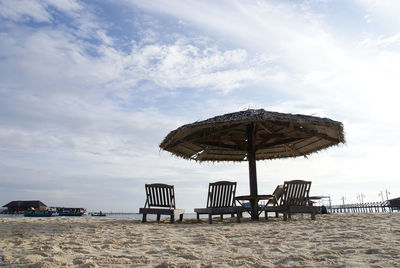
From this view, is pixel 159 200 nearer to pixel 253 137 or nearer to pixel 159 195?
pixel 159 195

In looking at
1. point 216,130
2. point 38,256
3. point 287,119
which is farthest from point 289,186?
point 38,256

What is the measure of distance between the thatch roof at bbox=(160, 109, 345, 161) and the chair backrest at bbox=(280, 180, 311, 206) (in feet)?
4.38

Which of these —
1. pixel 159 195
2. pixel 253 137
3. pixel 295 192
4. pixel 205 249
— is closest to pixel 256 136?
pixel 253 137

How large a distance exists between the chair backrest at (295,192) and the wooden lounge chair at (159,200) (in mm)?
2237

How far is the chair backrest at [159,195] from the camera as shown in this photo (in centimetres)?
629

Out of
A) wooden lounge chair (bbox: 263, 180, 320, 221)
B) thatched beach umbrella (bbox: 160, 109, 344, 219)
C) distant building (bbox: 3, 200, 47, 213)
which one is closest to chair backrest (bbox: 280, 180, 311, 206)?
wooden lounge chair (bbox: 263, 180, 320, 221)

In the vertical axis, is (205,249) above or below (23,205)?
below

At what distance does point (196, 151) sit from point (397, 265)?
7.64 metres

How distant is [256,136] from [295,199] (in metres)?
2.77

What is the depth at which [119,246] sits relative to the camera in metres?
3.30

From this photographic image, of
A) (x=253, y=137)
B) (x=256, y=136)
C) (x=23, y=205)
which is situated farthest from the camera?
(x=23, y=205)

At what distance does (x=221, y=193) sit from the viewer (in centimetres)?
624

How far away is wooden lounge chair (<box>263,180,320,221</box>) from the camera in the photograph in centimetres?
609

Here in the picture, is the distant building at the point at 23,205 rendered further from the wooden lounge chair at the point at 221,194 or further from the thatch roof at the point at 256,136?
the wooden lounge chair at the point at 221,194
